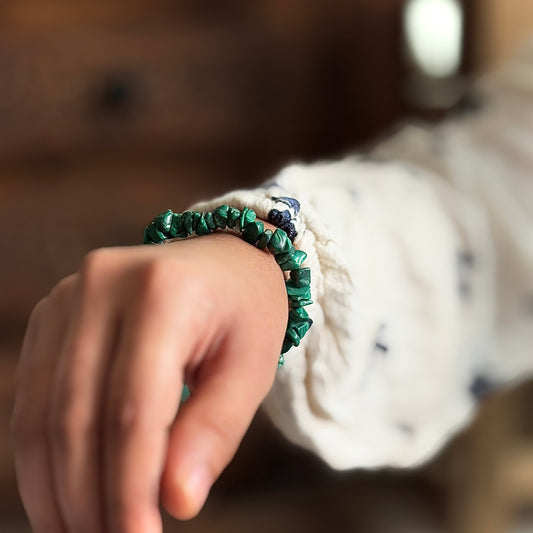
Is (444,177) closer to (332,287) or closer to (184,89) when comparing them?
(332,287)

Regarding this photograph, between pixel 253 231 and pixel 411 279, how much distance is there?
141 mm

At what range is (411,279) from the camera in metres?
0.37

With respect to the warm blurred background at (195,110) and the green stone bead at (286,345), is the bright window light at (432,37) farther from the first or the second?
the green stone bead at (286,345)

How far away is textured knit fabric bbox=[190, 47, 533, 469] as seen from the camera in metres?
0.30

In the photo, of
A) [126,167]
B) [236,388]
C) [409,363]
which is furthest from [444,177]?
[126,167]

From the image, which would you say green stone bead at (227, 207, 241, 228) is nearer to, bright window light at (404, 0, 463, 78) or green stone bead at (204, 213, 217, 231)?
green stone bead at (204, 213, 217, 231)

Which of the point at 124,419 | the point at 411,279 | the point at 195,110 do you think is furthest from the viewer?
the point at 195,110

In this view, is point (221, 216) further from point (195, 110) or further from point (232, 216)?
point (195, 110)

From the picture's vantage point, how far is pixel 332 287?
0.30 m

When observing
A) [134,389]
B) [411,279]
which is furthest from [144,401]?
[411,279]

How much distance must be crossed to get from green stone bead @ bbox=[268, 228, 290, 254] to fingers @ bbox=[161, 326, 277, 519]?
45 millimetres

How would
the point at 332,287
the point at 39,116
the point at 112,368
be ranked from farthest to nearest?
1. the point at 39,116
2. the point at 332,287
3. the point at 112,368

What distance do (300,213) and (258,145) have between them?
0.44m

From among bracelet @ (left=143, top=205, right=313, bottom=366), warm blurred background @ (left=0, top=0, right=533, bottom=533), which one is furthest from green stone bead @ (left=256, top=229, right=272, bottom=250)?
warm blurred background @ (left=0, top=0, right=533, bottom=533)
